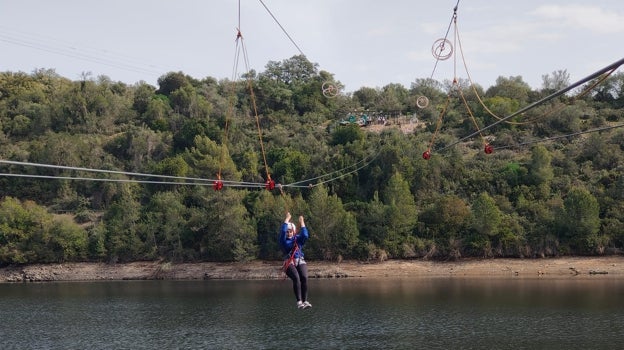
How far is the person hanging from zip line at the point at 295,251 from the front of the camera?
19.8 metres

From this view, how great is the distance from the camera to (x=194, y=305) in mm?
57375

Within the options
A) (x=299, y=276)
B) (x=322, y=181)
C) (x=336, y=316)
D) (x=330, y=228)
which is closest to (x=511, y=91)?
(x=322, y=181)

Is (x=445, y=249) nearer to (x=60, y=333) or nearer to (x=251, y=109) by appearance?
(x=60, y=333)

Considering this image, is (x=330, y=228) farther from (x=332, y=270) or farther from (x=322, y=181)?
(x=322, y=181)

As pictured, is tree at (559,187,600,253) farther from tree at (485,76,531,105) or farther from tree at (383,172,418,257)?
tree at (485,76,531,105)

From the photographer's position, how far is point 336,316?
49.9 m

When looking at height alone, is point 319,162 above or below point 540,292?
above

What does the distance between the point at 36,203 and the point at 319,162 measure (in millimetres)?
37343

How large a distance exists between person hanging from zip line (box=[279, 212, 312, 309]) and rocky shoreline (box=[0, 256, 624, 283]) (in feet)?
171

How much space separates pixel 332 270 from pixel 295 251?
5476 cm

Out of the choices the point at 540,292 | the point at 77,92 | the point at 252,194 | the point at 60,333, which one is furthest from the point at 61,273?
the point at 540,292

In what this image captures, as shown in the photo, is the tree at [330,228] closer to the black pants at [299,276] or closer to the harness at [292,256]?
the black pants at [299,276]

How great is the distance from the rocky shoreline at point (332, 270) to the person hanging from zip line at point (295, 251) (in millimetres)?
52201

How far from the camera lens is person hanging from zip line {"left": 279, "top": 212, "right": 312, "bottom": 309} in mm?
19828
